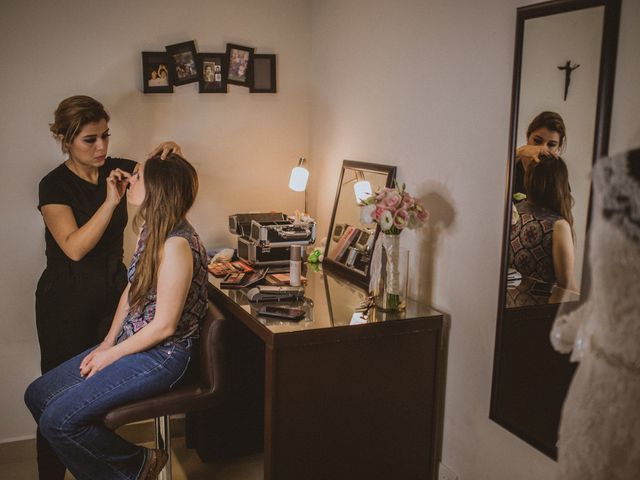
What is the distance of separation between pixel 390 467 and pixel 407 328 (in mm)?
533

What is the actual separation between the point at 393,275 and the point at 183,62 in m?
1.60

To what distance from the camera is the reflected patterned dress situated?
1.18 m

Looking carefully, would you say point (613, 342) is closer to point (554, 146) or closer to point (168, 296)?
point (554, 146)

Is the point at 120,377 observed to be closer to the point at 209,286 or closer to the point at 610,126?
the point at 209,286

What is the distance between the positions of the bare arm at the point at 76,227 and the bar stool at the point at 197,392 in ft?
2.31

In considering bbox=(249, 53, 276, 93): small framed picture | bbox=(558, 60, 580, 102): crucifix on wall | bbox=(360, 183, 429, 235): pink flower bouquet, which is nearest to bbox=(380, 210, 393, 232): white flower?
bbox=(360, 183, 429, 235): pink flower bouquet

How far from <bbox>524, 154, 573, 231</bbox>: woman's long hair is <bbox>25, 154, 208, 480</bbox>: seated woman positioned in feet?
3.70

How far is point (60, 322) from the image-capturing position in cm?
264

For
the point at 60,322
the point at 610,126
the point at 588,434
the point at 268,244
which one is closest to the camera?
the point at 588,434

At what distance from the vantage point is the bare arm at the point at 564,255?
68.1 inches

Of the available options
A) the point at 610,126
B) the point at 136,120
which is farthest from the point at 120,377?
the point at 610,126

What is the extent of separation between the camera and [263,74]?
10.9ft

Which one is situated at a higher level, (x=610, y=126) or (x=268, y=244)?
(x=610, y=126)

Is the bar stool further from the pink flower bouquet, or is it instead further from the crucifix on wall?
the crucifix on wall
